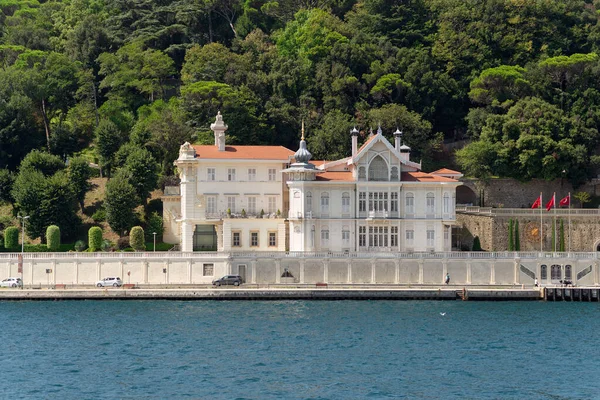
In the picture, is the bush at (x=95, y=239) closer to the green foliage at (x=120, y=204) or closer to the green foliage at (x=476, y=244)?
the green foliage at (x=120, y=204)

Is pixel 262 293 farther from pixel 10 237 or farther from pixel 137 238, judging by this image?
pixel 10 237

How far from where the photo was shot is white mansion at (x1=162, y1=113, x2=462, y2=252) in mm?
84500

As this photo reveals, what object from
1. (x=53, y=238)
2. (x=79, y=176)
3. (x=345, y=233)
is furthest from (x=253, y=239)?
(x=79, y=176)

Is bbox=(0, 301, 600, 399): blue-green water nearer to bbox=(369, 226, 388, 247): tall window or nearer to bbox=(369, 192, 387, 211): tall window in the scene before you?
bbox=(369, 226, 388, 247): tall window

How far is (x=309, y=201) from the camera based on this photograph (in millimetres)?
84125

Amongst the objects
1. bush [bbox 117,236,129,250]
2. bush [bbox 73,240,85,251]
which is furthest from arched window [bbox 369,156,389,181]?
bush [bbox 73,240,85,251]

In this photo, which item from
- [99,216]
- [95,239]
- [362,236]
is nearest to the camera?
[362,236]

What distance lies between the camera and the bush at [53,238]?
284 feet

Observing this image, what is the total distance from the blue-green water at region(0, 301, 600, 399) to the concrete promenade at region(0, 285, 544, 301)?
864 mm

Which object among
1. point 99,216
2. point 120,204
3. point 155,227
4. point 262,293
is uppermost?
point 120,204

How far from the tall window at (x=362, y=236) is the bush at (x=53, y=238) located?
69.5 ft

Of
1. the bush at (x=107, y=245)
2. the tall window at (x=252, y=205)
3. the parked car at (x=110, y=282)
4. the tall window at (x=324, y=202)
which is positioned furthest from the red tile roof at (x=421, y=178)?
the bush at (x=107, y=245)

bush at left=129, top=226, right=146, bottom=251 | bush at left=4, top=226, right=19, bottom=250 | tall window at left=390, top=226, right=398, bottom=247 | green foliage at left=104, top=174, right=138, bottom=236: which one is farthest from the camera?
green foliage at left=104, top=174, right=138, bottom=236

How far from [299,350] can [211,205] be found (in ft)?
87.5
